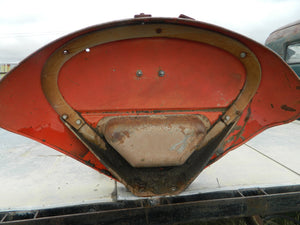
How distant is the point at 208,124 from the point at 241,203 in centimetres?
67

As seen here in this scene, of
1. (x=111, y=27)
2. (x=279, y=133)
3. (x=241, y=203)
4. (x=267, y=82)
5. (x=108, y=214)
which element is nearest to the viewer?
(x=111, y=27)

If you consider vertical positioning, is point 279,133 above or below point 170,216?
above

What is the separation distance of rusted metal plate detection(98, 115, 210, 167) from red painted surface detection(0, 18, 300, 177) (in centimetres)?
9

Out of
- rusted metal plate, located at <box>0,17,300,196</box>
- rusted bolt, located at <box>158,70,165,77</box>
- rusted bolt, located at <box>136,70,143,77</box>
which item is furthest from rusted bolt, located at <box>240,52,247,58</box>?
rusted bolt, located at <box>136,70,143,77</box>

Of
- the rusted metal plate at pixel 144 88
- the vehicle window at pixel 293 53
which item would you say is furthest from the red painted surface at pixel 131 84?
the vehicle window at pixel 293 53

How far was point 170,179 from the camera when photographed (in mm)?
1356

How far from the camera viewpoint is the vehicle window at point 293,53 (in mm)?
4191

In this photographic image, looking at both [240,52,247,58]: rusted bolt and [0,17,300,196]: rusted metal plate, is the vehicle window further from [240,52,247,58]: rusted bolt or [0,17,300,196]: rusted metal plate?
[240,52,247,58]: rusted bolt

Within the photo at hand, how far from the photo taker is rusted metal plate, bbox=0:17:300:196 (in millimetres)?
1150

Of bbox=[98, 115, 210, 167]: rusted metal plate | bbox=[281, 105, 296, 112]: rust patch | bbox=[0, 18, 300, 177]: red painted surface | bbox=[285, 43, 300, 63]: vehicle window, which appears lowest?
bbox=[98, 115, 210, 167]: rusted metal plate

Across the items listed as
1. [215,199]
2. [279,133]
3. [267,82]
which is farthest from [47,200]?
[279,133]

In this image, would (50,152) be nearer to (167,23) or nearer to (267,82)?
(167,23)

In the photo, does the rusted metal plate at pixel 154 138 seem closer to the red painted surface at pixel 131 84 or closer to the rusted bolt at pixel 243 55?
the red painted surface at pixel 131 84

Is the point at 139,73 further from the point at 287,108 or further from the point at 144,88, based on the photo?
the point at 287,108
